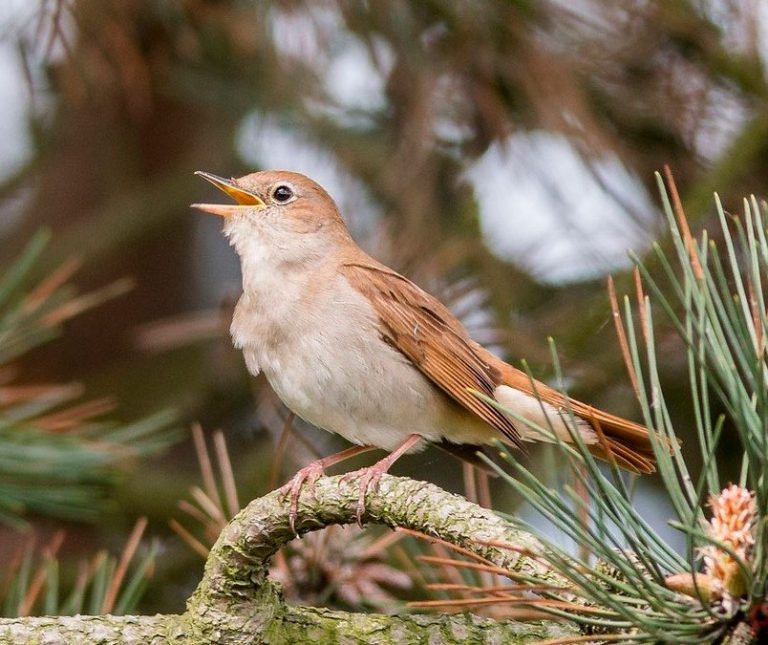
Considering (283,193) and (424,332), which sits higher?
(283,193)

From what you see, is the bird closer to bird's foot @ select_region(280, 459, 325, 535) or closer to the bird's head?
the bird's head

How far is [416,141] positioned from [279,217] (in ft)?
2.61

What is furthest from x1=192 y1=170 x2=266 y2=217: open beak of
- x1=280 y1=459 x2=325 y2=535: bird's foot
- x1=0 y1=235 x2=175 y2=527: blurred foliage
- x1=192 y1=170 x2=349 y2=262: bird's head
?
x1=280 y1=459 x2=325 y2=535: bird's foot

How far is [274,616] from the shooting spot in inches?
88.4

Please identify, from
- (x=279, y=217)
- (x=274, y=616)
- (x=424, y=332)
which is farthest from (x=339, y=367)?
(x=274, y=616)

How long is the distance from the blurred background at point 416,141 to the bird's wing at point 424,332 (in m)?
0.25

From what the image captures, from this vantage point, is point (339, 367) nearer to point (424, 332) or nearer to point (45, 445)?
point (424, 332)

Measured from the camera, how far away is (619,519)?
177cm

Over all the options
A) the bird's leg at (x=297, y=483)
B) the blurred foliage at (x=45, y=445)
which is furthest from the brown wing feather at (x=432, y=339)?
the blurred foliage at (x=45, y=445)

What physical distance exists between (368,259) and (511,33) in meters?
1.10

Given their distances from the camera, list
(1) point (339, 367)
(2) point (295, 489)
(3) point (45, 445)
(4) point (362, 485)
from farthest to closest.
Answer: (1) point (339, 367)
(3) point (45, 445)
(2) point (295, 489)
(4) point (362, 485)

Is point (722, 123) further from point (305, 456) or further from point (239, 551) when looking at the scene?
point (239, 551)

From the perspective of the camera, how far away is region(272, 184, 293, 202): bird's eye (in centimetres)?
426

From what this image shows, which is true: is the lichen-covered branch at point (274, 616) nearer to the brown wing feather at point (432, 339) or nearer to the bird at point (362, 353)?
the bird at point (362, 353)
